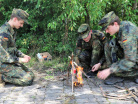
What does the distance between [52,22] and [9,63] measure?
95.6 inches

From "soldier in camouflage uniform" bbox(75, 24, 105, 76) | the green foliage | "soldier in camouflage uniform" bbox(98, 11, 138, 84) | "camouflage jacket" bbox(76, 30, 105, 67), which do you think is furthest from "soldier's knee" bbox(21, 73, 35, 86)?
the green foliage

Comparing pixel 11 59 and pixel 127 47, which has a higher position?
pixel 127 47

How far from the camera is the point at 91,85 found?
4.90 meters

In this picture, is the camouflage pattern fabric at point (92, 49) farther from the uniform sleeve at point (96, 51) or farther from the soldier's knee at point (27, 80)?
the soldier's knee at point (27, 80)

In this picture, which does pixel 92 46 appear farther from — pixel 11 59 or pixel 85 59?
pixel 11 59

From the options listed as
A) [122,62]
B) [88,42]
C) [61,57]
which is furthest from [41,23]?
[122,62]

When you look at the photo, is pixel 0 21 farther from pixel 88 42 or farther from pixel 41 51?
pixel 88 42

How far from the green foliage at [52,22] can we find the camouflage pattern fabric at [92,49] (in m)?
1.20

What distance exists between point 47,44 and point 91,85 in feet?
11.5

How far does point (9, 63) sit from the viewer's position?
492 centimetres

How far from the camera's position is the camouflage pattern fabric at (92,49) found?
18.2ft

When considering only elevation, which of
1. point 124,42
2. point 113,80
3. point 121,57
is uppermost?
point 124,42

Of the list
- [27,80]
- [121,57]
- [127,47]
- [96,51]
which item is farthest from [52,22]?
[127,47]

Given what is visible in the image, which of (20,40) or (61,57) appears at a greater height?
(20,40)
